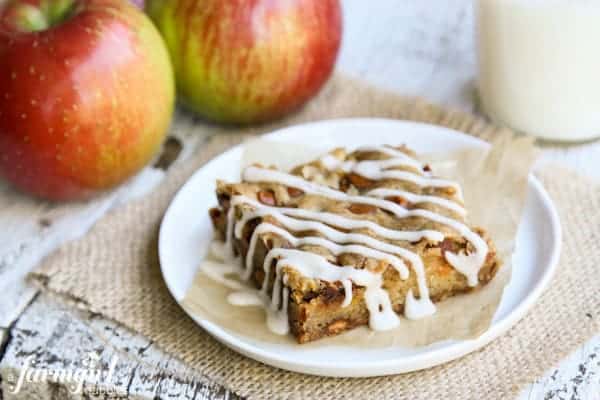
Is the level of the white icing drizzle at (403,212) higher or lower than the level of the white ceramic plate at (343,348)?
higher

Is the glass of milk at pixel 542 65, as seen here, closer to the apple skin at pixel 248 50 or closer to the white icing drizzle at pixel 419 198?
the apple skin at pixel 248 50

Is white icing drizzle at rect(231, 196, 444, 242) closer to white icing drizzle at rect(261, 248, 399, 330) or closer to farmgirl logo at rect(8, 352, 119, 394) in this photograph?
white icing drizzle at rect(261, 248, 399, 330)

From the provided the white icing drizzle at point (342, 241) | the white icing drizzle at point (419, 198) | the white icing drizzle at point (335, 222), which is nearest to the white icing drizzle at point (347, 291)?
the white icing drizzle at point (342, 241)

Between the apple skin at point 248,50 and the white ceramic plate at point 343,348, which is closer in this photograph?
the white ceramic plate at point 343,348

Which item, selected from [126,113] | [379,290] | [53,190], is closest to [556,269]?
[379,290]

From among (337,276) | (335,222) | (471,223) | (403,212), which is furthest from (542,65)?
(337,276)

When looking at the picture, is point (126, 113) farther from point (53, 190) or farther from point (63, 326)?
point (63, 326)

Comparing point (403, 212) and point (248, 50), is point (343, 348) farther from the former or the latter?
point (248, 50)
